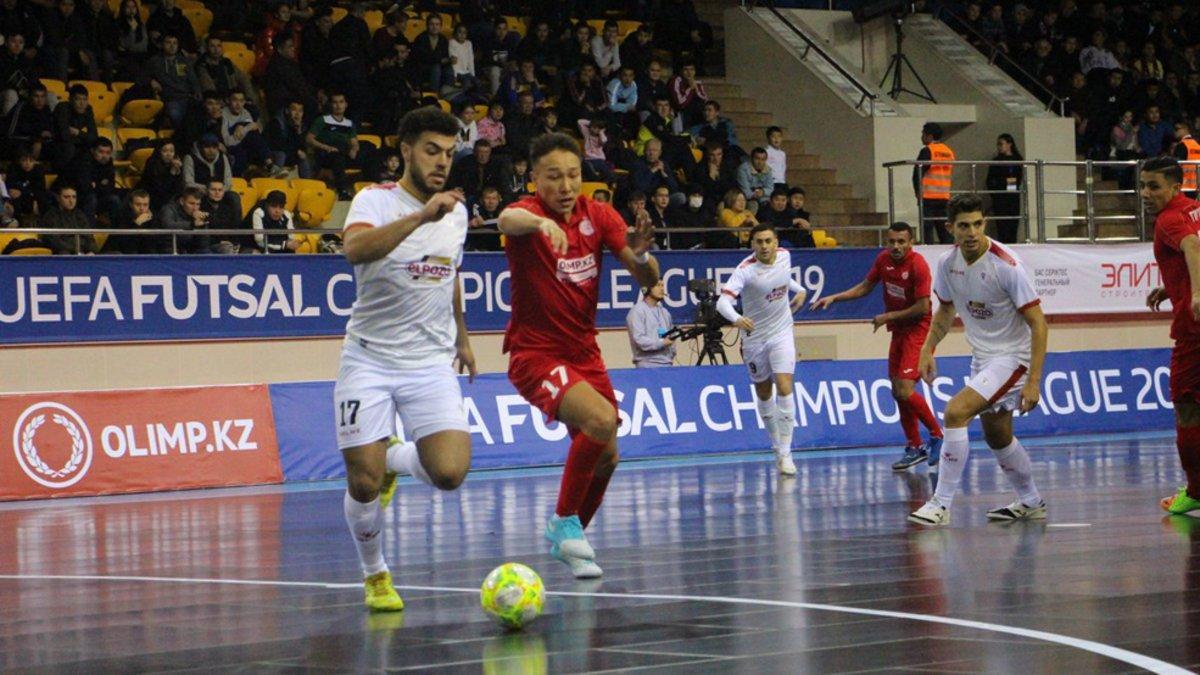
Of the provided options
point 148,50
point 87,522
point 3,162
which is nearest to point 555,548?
point 87,522

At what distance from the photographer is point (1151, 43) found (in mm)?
33156

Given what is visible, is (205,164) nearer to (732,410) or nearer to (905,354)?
(732,410)

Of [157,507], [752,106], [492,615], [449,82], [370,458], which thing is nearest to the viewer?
[492,615]

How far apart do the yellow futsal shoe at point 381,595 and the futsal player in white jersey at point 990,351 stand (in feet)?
16.2

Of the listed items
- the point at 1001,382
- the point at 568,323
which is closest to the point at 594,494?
the point at 568,323

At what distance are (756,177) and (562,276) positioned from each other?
675 inches

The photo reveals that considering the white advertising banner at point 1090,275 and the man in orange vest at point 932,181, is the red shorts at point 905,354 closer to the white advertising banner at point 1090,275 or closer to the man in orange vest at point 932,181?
the man in orange vest at point 932,181

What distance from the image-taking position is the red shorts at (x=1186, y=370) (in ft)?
40.6

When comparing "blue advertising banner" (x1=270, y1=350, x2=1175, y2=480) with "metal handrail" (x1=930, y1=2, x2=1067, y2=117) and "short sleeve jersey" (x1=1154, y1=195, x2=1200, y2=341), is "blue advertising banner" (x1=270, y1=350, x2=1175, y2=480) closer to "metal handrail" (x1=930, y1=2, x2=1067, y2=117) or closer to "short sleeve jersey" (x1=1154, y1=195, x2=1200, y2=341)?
"metal handrail" (x1=930, y1=2, x2=1067, y2=117)

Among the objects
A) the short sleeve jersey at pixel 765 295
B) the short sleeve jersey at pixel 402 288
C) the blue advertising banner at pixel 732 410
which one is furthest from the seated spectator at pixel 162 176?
the short sleeve jersey at pixel 402 288

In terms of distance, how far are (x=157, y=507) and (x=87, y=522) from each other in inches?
56.2

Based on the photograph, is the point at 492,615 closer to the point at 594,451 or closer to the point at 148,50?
the point at 594,451

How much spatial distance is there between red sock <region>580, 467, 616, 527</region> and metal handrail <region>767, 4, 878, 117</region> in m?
19.8

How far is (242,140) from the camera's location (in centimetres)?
2311
